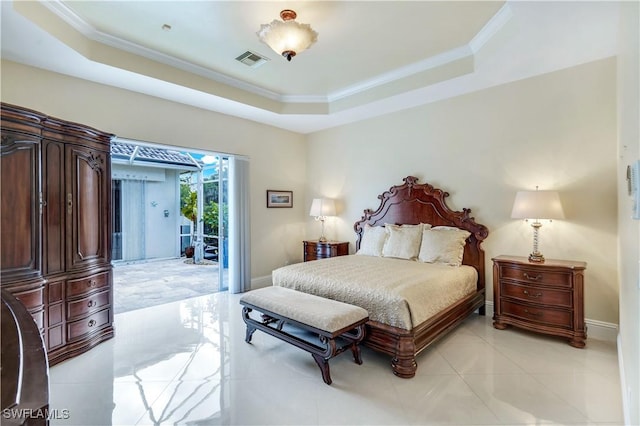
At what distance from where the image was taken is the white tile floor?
202 centimetres

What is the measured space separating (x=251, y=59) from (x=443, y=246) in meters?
3.32

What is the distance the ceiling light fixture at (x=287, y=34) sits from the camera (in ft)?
8.27

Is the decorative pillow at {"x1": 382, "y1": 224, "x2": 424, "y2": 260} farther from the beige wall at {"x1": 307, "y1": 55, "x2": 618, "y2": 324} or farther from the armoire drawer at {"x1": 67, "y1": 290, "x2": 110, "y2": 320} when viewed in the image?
the armoire drawer at {"x1": 67, "y1": 290, "x2": 110, "y2": 320}

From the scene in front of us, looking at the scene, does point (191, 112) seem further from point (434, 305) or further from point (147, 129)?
point (434, 305)

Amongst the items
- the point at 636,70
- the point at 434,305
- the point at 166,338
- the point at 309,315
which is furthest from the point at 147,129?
the point at 636,70

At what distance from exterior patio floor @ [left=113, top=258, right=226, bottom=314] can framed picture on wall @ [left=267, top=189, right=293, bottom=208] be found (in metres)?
1.85

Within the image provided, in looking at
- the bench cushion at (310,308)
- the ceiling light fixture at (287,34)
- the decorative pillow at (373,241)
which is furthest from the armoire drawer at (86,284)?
the decorative pillow at (373,241)

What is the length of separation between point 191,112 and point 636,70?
4659 mm

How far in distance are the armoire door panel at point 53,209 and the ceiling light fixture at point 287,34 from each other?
219cm

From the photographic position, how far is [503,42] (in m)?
2.93

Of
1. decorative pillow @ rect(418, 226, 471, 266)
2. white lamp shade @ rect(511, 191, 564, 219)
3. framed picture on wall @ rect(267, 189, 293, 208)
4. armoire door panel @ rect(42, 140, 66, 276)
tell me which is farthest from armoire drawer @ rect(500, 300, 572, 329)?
armoire door panel @ rect(42, 140, 66, 276)

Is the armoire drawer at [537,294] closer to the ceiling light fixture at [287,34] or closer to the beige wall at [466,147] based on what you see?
the beige wall at [466,147]

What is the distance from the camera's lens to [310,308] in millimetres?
2623

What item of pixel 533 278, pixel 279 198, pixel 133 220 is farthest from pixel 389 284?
pixel 133 220
